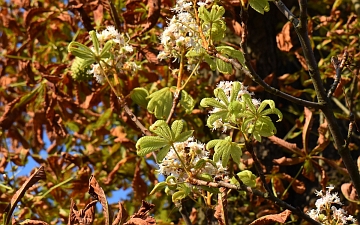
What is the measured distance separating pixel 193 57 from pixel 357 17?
1050 millimetres

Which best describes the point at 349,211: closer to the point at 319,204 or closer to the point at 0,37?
the point at 319,204

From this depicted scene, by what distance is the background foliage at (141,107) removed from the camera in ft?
5.90

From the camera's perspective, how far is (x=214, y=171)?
1087mm

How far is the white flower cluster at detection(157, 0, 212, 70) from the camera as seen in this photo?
116cm

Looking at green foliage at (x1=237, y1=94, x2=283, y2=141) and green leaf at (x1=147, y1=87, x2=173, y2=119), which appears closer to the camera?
green foliage at (x1=237, y1=94, x2=283, y2=141)

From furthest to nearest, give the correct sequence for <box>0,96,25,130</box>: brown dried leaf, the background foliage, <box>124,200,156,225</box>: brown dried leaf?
1. <box>0,96,25,130</box>: brown dried leaf
2. the background foliage
3. <box>124,200,156,225</box>: brown dried leaf

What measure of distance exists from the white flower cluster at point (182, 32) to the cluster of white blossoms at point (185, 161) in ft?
0.68

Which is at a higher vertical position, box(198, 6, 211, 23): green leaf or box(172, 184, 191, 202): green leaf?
box(198, 6, 211, 23): green leaf

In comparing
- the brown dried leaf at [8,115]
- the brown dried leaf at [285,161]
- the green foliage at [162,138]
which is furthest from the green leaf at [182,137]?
the brown dried leaf at [8,115]

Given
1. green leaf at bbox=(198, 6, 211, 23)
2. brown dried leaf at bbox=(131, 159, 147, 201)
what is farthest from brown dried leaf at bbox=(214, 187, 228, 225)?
brown dried leaf at bbox=(131, 159, 147, 201)

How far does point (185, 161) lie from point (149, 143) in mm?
105

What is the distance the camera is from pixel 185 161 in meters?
1.07

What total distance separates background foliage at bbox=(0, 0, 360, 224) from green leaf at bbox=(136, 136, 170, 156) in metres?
0.65

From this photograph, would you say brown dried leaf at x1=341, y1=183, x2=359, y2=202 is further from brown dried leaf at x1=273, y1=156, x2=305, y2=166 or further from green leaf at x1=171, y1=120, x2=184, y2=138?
green leaf at x1=171, y1=120, x2=184, y2=138
